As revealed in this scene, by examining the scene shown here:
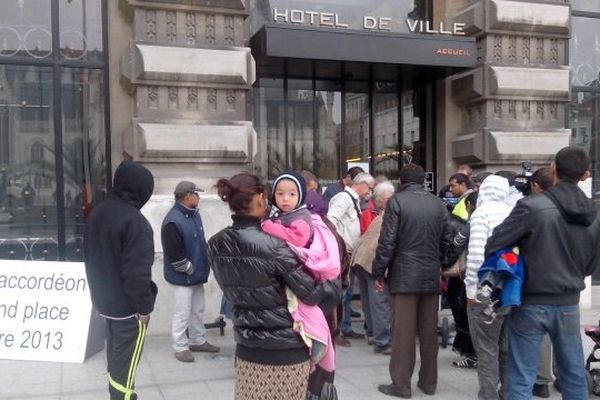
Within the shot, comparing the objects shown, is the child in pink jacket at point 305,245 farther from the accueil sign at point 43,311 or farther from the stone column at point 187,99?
the stone column at point 187,99

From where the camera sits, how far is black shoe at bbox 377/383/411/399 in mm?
5102

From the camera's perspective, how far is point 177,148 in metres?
7.29

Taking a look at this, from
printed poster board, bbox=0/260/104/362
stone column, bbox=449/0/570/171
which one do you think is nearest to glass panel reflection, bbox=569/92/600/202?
stone column, bbox=449/0/570/171

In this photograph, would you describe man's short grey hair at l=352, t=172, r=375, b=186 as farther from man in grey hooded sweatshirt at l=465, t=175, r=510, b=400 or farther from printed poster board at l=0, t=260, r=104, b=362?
printed poster board at l=0, t=260, r=104, b=362

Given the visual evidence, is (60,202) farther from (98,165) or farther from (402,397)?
(402,397)

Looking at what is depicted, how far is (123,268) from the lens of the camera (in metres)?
3.96

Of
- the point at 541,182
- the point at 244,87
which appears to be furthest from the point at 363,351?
the point at 244,87

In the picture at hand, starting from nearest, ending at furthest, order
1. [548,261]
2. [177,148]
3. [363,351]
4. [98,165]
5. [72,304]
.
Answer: [548,261] < [72,304] < [363,351] < [177,148] < [98,165]

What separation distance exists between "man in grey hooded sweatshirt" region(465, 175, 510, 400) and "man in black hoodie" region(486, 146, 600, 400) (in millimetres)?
742

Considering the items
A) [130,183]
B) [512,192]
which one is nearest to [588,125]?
[512,192]

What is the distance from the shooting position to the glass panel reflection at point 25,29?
7.38 m

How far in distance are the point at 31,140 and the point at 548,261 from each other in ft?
20.5

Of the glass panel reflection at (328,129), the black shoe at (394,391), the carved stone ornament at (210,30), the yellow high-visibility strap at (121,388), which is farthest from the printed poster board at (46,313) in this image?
the glass panel reflection at (328,129)

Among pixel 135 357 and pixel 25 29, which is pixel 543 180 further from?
pixel 25 29
